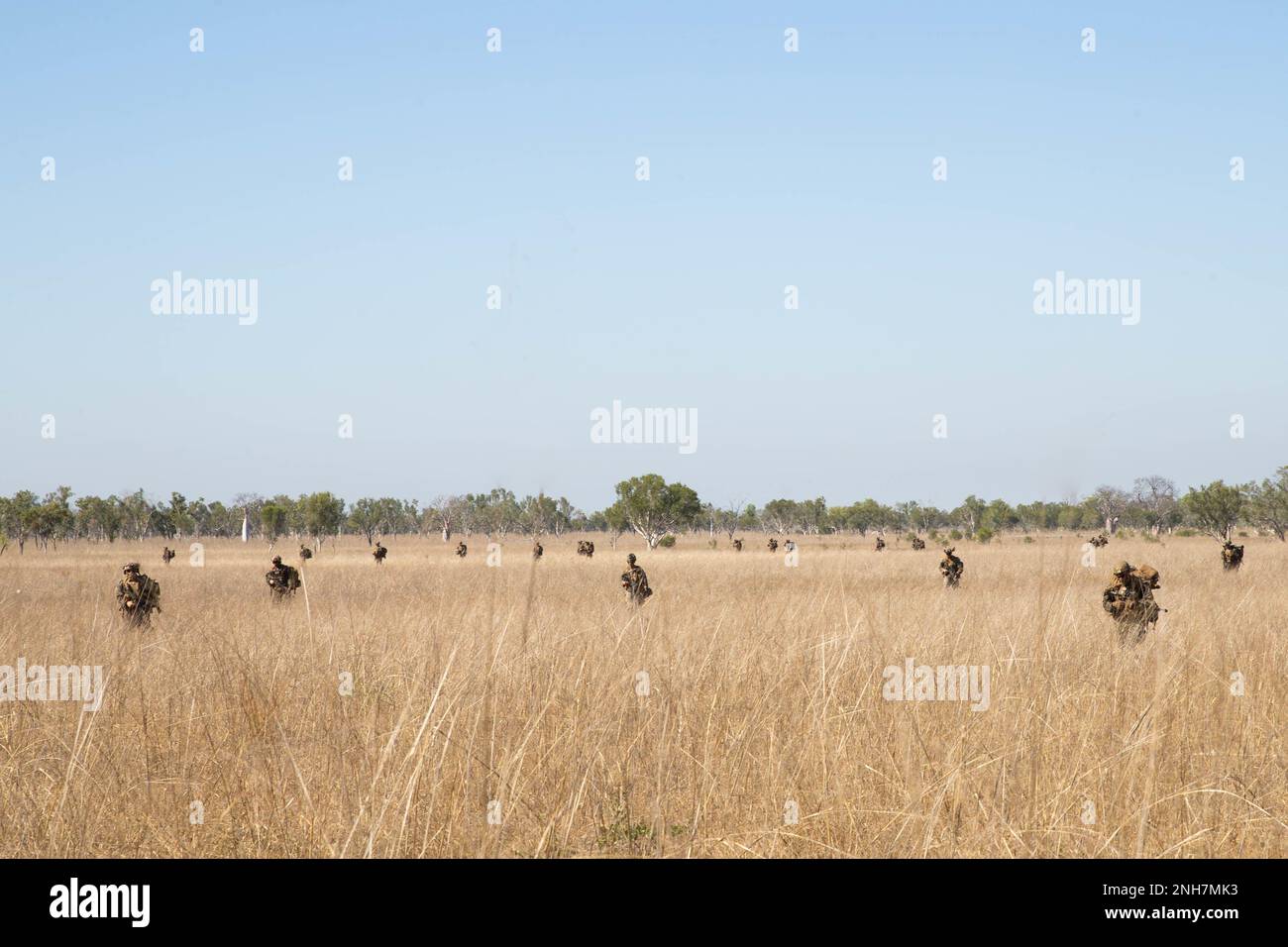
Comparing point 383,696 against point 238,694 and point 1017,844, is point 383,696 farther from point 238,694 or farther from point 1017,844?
point 1017,844

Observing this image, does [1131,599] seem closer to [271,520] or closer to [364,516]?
[271,520]

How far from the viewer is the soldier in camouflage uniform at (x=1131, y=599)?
837 cm

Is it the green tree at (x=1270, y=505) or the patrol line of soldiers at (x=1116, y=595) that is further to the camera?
the green tree at (x=1270, y=505)

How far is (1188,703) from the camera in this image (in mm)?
5367

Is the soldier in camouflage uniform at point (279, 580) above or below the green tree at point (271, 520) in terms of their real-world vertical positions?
above

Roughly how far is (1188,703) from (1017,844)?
2684mm

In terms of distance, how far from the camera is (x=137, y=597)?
1039 cm

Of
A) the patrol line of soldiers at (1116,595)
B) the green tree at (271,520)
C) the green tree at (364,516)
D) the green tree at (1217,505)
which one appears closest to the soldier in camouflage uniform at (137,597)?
the patrol line of soldiers at (1116,595)

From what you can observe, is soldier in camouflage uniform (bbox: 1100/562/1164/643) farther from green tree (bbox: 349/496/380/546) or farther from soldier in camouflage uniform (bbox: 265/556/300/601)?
green tree (bbox: 349/496/380/546)

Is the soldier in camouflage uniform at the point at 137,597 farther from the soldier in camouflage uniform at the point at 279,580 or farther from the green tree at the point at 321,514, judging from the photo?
the green tree at the point at 321,514

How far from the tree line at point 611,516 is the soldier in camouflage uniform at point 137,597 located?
3111cm

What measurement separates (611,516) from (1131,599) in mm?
81433
